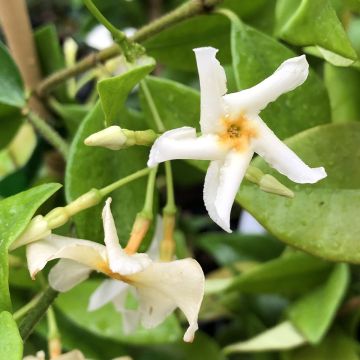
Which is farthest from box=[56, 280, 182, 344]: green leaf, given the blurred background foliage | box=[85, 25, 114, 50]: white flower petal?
box=[85, 25, 114, 50]: white flower petal

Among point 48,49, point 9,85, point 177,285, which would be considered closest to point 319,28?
point 177,285

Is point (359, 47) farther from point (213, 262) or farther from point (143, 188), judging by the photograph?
point (213, 262)

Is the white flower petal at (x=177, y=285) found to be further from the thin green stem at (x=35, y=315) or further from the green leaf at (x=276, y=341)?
the green leaf at (x=276, y=341)

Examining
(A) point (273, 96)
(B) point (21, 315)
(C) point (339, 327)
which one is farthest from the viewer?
(C) point (339, 327)

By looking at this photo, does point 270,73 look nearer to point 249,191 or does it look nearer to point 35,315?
point 249,191

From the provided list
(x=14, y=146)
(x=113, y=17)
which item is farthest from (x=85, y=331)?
(x=113, y=17)

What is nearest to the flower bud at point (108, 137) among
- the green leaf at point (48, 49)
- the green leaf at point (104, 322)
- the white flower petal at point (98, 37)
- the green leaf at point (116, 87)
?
the green leaf at point (116, 87)
